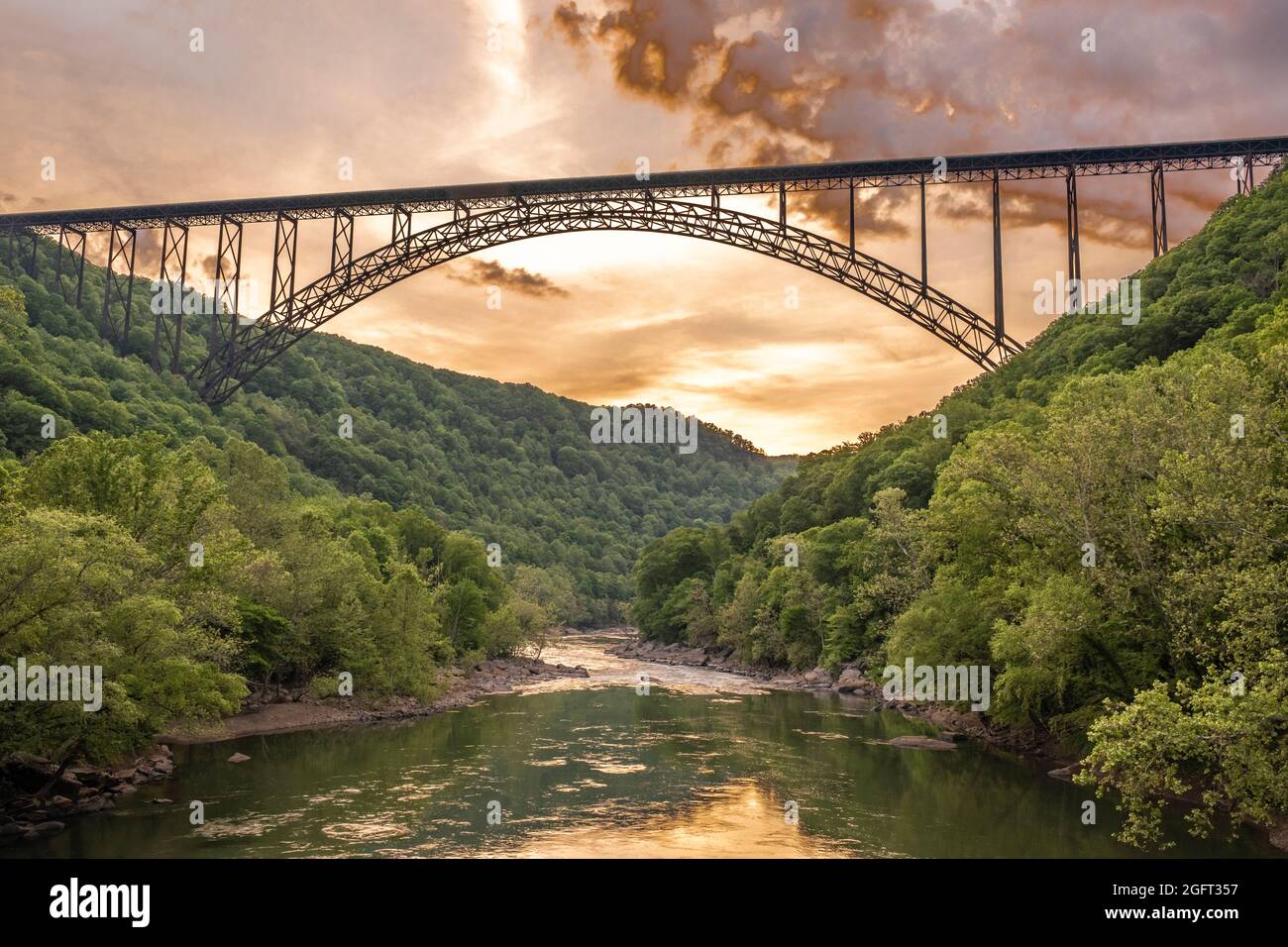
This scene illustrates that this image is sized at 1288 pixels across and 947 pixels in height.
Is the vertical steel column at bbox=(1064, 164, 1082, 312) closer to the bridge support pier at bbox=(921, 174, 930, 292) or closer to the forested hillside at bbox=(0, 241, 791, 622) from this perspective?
the bridge support pier at bbox=(921, 174, 930, 292)

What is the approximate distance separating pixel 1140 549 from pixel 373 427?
111791 millimetres

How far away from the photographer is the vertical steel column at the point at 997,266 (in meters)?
47.6

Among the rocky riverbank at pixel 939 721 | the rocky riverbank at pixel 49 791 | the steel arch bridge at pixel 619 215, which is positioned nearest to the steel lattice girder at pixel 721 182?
the steel arch bridge at pixel 619 215

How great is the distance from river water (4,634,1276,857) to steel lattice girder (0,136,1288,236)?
92.1ft

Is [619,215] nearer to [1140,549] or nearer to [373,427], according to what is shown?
[1140,549]

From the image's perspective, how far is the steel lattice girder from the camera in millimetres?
46594

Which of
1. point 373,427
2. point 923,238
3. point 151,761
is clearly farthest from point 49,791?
point 373,427

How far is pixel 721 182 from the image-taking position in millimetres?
51625

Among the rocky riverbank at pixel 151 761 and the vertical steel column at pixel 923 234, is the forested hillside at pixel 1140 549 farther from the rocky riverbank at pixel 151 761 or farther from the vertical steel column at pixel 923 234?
the rocky riverbank at pixel 151 761

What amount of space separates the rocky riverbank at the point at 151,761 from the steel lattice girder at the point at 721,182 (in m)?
28.6

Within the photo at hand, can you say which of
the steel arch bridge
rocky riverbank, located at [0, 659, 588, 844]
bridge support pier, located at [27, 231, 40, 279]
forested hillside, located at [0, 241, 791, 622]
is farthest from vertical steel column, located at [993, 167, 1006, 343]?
bridge support pier, located at [27, 231, 40, 279]
